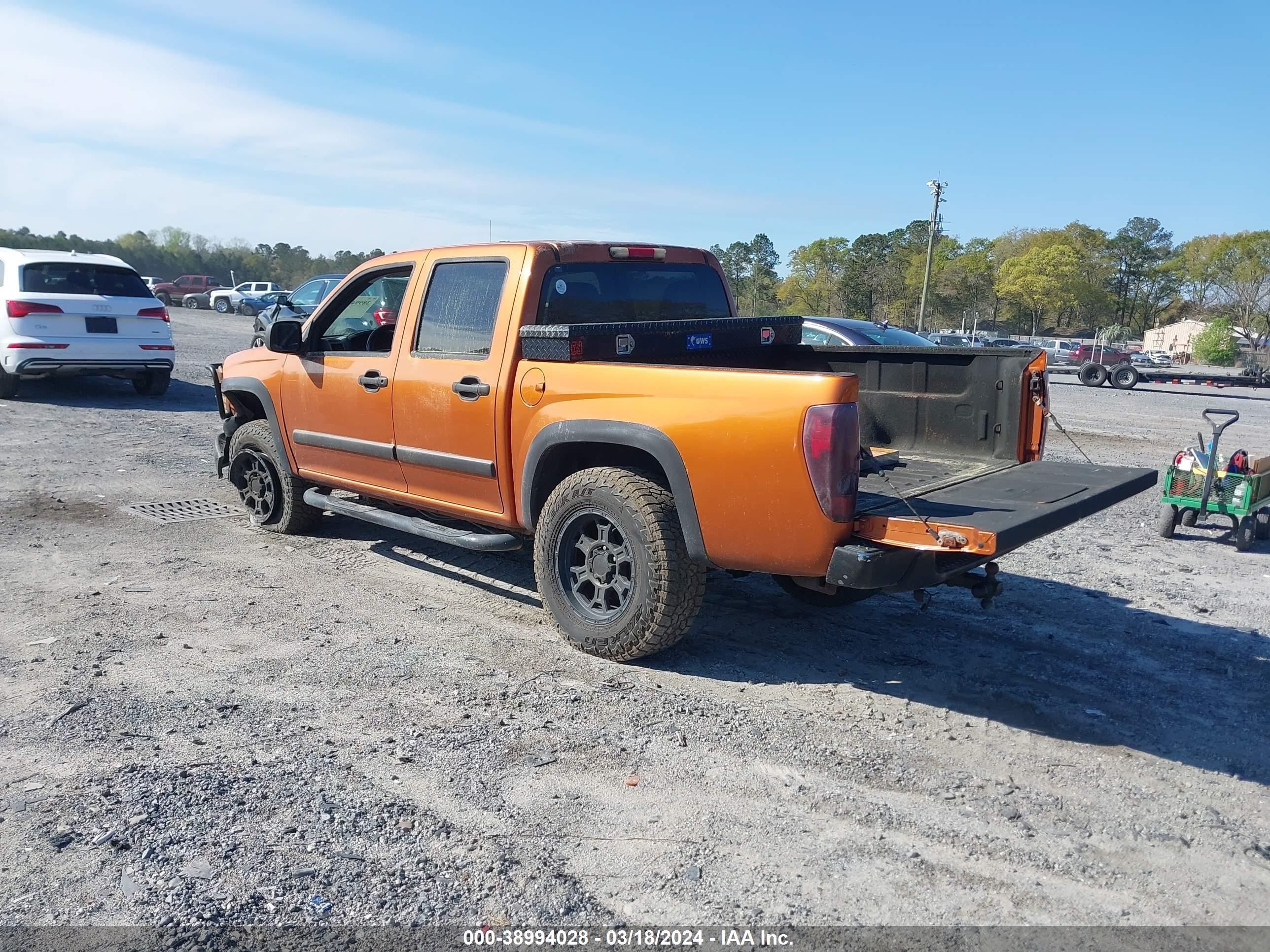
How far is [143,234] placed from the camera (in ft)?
286

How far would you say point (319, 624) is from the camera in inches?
203

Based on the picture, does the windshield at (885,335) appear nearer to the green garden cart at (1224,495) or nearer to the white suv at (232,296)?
the green garden cart at (1224,495)

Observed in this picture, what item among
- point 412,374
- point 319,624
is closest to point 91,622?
point 319,624

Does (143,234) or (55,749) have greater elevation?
(143,234)

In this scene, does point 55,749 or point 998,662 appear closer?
point 55,749

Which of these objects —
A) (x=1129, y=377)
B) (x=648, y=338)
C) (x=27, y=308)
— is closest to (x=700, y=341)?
(x=648, y=338)

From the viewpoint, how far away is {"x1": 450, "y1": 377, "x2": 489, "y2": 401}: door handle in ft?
16.6

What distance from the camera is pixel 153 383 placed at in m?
14.0

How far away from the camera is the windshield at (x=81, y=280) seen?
486 inches

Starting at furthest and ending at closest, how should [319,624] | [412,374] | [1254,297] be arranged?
[1254,297] < [412,374] < [319,624]

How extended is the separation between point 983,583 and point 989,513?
524 millimetres

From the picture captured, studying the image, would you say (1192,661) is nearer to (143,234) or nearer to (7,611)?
(7,611)

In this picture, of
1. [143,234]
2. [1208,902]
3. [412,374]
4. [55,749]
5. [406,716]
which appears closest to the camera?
[1208,902]

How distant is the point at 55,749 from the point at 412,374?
8.62 feet
